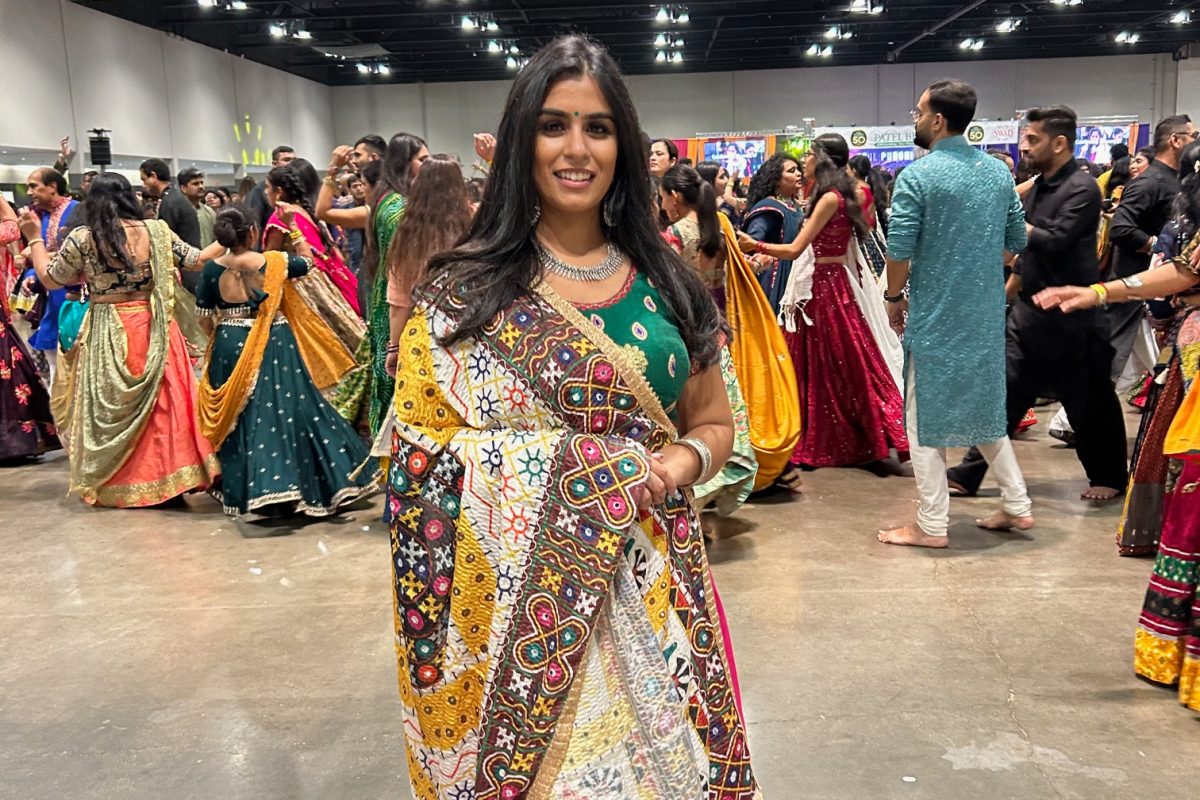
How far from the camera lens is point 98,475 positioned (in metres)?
4.60

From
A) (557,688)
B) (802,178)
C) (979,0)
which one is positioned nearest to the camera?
(557,688)

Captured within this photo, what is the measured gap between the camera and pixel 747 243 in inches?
179

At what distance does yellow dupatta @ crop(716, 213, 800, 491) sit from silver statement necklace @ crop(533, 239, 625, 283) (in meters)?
2.77

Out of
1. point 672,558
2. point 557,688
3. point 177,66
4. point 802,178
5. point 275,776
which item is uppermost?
point 177,66

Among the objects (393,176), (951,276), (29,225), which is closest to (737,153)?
(393,176)

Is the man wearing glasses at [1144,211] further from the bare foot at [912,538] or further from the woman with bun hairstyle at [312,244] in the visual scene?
the woman with bun hairstyle at [312,244]

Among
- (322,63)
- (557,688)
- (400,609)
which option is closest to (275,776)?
(400,609)

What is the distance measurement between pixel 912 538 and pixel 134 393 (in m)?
3.52

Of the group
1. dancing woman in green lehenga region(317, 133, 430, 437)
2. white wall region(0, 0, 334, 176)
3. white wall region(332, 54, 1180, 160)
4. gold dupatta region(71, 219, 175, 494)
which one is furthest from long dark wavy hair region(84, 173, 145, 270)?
white wall region(332, 54, 1180, 160)

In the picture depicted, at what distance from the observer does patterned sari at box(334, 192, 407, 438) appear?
3.94 meters

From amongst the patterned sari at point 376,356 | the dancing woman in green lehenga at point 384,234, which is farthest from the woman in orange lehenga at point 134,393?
the dancing woman in green lehenga at point 384,234

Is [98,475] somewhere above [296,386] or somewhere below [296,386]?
below

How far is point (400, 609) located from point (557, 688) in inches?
10.4

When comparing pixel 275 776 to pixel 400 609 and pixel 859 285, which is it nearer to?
pixel 400 609
